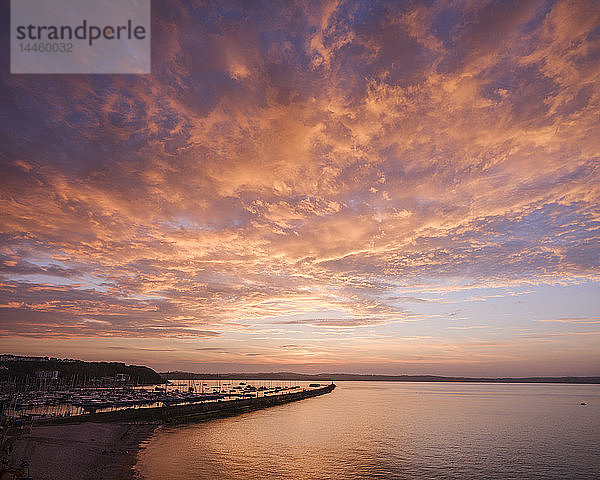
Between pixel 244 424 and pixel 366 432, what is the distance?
2570 centimetres

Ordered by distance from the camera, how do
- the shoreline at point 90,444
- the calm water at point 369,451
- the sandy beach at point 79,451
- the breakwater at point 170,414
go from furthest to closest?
the breakwater at point 170,414
the calm water at point 369,451
the shoreline at point 90,444
the sandy beach at point 79,451

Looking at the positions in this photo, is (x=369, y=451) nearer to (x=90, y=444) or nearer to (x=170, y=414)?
(x=90, y=444)

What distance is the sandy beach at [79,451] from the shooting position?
117 feet

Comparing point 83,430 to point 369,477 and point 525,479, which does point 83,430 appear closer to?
point 369,477

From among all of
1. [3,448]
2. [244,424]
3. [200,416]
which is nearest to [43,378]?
[200,416]

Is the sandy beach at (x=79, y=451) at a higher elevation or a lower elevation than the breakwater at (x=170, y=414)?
higher

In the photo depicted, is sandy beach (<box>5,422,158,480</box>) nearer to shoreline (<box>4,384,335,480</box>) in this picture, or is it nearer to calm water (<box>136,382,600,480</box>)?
shoreline (<box>4,384,335,480</box>)

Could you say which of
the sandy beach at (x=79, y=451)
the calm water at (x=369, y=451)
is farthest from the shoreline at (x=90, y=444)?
the calm water at (x=369, y=451)

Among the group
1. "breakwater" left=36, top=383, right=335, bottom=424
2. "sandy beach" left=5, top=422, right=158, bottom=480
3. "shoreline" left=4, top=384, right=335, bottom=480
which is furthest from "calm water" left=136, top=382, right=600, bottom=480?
"breakwater" left=36, top=383, right=335, bottom=424

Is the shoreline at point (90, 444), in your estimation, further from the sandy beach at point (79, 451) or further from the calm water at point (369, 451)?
the calm water at point (369, 451)

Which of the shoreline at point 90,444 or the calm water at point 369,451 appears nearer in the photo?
the shoreline at point 90,444

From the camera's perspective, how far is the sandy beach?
35.8m

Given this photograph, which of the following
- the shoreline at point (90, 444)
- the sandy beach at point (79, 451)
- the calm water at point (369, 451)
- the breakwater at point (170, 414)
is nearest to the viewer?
the sandy beach at point (79, 451)

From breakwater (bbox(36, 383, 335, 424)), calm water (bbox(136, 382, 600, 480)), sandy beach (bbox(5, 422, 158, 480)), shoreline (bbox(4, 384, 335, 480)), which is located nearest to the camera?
sandy beach (bbox(5, 422, 158, 480))
